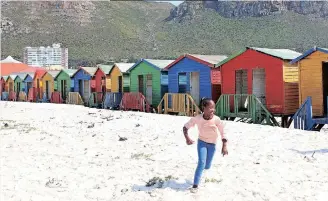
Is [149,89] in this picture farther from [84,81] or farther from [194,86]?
[84,81]

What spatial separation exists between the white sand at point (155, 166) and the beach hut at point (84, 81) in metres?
16.2

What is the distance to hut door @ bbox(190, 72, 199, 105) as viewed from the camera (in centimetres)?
2059

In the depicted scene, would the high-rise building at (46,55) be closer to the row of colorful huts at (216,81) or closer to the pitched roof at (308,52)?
the row of colorful huts at (216,81)

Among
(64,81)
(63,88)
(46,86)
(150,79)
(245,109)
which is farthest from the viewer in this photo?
(46,86)

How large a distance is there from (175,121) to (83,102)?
15.7m

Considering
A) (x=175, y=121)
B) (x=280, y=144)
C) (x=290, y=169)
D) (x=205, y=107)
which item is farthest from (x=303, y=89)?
(x=205, y=107)

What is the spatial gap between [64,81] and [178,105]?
51.7 feet

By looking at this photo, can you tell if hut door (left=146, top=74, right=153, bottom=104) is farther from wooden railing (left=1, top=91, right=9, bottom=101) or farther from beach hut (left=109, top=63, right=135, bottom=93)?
wooden railing (left=1, top=91, right=9, bottom=101)

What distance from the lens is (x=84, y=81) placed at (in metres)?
31.0

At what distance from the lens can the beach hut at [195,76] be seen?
1962cm

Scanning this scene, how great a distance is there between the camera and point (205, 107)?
6.64m

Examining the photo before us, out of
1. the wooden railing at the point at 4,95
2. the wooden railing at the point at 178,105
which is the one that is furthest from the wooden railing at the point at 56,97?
the wooden railing at the point at 178,105

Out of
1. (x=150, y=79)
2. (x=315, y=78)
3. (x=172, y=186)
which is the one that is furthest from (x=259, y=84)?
(x=172, y=186)

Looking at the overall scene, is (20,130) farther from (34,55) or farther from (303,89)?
(34,55)
